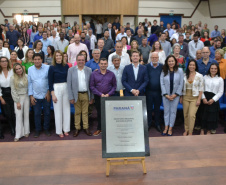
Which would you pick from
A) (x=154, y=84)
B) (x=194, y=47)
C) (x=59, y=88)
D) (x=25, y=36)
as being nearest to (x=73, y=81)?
(x=59, y=88)

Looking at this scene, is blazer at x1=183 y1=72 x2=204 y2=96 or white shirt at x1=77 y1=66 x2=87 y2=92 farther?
white shirt at x1=77 y1=66 x2=87 y2=92

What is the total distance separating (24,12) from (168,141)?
15.4m

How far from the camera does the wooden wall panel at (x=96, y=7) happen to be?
14867 millimetres

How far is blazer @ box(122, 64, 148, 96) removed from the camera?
4.45m

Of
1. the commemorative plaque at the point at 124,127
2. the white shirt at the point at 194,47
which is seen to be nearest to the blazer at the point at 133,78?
the commemorative plaque at the point at 124,127

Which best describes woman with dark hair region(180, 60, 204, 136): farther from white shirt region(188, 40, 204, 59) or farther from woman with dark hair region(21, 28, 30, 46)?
woman with dark hair region(21, 28, 30, 46)

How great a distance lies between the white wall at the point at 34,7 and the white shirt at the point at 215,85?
1279 centimetres

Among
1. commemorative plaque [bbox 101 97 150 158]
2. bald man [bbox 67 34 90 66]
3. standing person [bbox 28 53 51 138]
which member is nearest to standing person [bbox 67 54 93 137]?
standing person [bbox 28 53 51 138]

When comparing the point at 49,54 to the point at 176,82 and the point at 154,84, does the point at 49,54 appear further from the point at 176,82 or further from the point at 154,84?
the point at 176,82

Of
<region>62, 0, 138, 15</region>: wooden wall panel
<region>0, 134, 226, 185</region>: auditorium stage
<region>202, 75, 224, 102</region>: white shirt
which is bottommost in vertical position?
<region>0, 134, 226, 185</region>: auditorium stage

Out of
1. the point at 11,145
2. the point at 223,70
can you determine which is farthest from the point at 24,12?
the point at 11,145

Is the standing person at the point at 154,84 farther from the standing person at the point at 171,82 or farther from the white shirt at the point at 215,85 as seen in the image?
the white shirt at the point at 215,85

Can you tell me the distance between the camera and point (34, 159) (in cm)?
182

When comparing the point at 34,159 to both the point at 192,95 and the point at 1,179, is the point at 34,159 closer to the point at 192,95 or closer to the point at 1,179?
the point at 1,179
